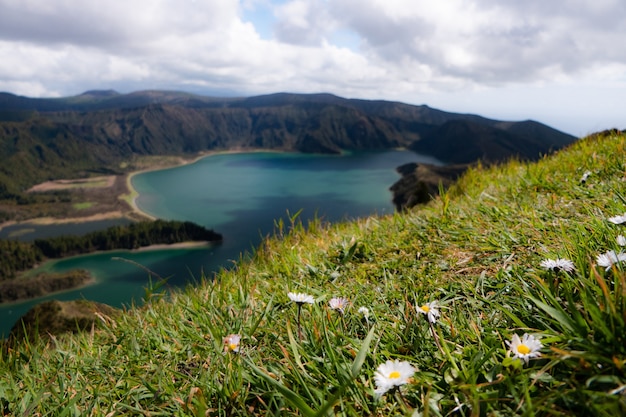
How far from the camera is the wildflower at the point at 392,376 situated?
1.30 m

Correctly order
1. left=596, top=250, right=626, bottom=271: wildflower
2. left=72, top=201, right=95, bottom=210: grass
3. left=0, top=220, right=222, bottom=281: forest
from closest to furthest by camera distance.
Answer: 1. left=596, top=250, right=626, bottom=271: wildflower
2. left=0, top=220, right=222, bottom=281: forest
3. left=72, top=201, right=95, bottom=210: grass

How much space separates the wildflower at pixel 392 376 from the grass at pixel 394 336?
0.32 ft

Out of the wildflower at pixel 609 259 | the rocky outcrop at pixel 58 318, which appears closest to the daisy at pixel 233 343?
the wildflower at pixel 609 259

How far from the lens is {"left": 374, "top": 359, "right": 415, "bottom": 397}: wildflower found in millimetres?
1298

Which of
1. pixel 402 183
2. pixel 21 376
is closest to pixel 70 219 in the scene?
pixel 402 183

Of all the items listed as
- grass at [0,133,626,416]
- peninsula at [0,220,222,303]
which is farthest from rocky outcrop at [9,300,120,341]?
peninsula at [0,220,222,303]

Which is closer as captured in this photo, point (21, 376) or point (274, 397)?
point (274, 397)

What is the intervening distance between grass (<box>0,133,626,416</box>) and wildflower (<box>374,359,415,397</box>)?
0.10m

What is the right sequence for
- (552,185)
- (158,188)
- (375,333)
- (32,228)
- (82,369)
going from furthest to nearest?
(158,188), (32,228), (552,185), (82,369), (375,333)

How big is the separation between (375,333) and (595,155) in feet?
16.2

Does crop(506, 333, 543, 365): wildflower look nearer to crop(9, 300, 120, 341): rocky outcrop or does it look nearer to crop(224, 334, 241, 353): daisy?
crop(224, 334, 241, 353): daisy

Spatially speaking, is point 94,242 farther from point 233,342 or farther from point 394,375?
point 394,375

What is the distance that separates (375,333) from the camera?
2.02 metres

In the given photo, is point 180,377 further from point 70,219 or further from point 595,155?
point 70,219
